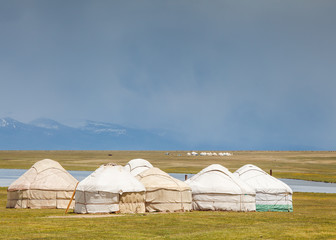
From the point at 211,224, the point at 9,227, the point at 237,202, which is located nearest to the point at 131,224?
the point at 211,224

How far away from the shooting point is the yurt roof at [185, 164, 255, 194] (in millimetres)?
29750

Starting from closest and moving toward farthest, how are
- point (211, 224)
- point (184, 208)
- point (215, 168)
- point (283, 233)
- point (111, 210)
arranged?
point (283, 233) → point (211, 224) → point (111, 210) → point (184, 208) → point (215, 168)

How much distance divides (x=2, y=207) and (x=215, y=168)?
544 inches

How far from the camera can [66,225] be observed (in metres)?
21.6

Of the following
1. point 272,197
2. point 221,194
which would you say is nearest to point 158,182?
point 221,194

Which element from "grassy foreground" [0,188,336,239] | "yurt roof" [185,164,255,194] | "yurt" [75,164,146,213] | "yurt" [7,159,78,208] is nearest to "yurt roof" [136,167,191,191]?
"yurt" [75,164,146,213]

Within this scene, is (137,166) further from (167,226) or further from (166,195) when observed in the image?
(167,226)

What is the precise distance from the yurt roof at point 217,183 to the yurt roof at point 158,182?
1115 mm

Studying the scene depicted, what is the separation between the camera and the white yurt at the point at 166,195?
93.3 feet

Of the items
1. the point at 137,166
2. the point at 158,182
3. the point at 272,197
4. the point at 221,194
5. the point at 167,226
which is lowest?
the point at 167,226

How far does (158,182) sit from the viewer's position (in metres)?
28.9

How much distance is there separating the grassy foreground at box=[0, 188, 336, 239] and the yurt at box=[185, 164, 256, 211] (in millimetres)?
1462

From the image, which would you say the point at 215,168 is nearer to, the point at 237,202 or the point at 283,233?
the point at 237,202

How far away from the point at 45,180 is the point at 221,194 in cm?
1122
